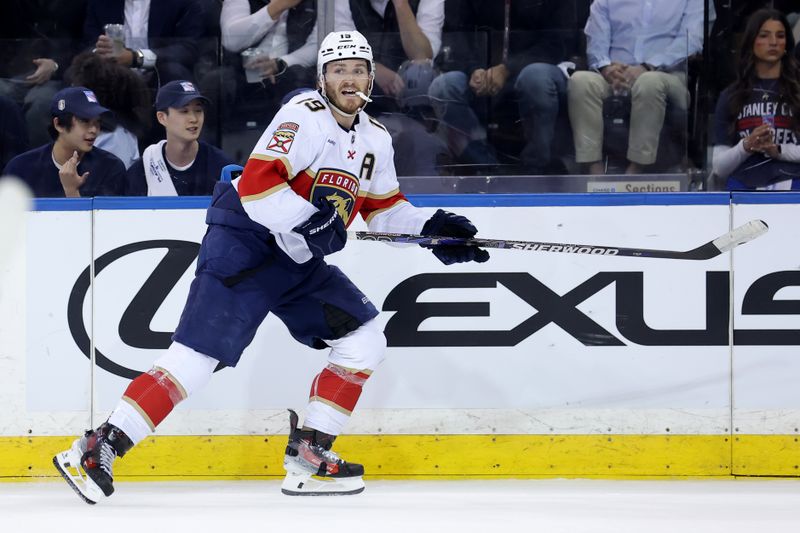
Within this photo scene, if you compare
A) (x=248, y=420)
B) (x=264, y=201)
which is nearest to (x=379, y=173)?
(x=264, y=201)

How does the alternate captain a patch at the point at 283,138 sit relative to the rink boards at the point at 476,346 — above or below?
above

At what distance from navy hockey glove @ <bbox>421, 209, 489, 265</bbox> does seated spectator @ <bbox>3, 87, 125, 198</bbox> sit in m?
1.30

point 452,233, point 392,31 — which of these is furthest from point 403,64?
point 452,233

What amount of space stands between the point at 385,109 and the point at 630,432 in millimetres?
1455

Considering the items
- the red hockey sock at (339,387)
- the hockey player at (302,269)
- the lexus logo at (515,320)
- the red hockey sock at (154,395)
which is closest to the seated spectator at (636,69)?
the lexus logo at (515,320)

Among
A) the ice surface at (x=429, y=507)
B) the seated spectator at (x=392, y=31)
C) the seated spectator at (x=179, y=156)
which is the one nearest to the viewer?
the ice surface at (x=429, y=507)

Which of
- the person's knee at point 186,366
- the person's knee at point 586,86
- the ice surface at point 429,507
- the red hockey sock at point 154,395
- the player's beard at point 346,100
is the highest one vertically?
the person's knee at point 586,86

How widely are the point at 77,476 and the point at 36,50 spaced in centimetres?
197

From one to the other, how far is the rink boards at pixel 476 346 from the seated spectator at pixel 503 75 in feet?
2.05

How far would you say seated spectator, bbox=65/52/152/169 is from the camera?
3971mm


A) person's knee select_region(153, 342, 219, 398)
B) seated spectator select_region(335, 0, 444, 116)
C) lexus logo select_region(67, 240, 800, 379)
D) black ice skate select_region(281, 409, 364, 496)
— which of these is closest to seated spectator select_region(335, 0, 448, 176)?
seated spectator select_region(335, 0, 444, 116)

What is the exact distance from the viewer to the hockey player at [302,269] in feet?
9.27

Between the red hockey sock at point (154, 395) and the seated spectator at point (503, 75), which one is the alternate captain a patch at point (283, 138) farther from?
the seated spectator at point (503, 75)

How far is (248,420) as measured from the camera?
3.37 metres
